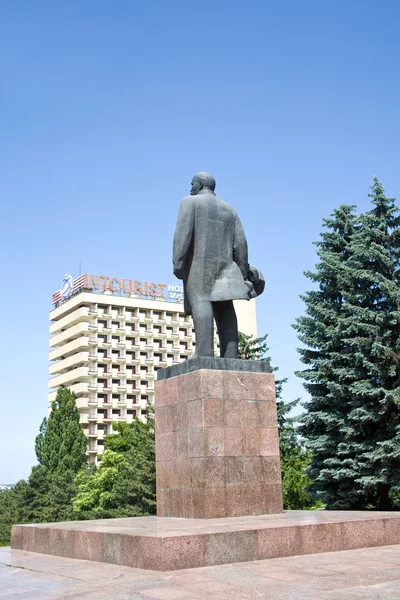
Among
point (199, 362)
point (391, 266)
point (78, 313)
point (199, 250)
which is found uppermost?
point (78, 313)

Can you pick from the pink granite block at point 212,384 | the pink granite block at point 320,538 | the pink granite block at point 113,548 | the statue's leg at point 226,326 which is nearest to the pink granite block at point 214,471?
the pink granite block at point 212,384

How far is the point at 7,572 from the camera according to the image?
22.8 feet

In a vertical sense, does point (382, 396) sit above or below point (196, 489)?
above

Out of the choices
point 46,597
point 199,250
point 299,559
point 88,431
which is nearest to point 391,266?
point 199,250

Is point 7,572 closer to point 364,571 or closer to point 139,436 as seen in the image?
point 364,571

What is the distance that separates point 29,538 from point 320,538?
4093mm

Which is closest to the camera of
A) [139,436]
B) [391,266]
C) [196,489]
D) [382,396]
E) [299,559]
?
[299,559]

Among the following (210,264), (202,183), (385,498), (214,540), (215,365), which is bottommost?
(385,498)

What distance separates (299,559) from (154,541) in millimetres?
1617

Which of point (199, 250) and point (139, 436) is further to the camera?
point (139, 436)

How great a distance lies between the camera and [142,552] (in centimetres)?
652

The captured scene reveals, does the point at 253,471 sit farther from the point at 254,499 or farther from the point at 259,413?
the point at 259,413

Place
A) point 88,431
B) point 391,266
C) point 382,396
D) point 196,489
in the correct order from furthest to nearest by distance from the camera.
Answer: point 88,431 < point 391,266 < point 382,396 < point 196,489

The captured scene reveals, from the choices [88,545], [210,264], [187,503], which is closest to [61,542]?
[88,545]
